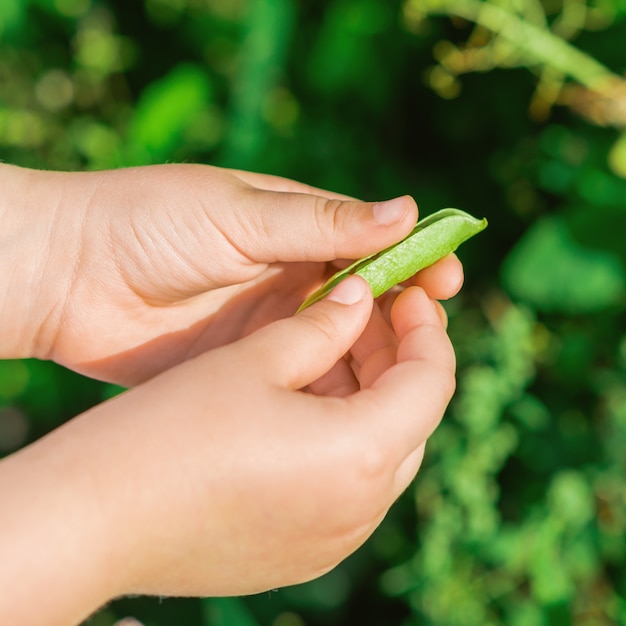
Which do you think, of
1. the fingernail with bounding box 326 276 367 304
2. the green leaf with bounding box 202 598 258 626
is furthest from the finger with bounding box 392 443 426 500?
the green leaf with bounding box 202 598 258 626

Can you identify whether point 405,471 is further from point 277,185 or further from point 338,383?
point 277,185

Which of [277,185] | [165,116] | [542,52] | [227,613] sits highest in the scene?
[542,52]

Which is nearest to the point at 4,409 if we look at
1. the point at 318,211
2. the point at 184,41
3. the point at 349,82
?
the point at 184,41

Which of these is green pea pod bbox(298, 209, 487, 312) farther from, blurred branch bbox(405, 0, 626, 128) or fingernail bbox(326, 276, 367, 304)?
blurred branch bbox(405, 0, 626, 128)

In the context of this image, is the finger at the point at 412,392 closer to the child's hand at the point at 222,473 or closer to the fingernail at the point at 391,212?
the child's hand at the point at 222,473

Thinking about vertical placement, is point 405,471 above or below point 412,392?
below

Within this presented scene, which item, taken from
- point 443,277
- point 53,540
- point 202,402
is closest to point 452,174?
point 443,277

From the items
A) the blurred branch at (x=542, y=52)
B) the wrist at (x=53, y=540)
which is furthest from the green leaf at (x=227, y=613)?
the blurred branch at (x=542, y=52)
